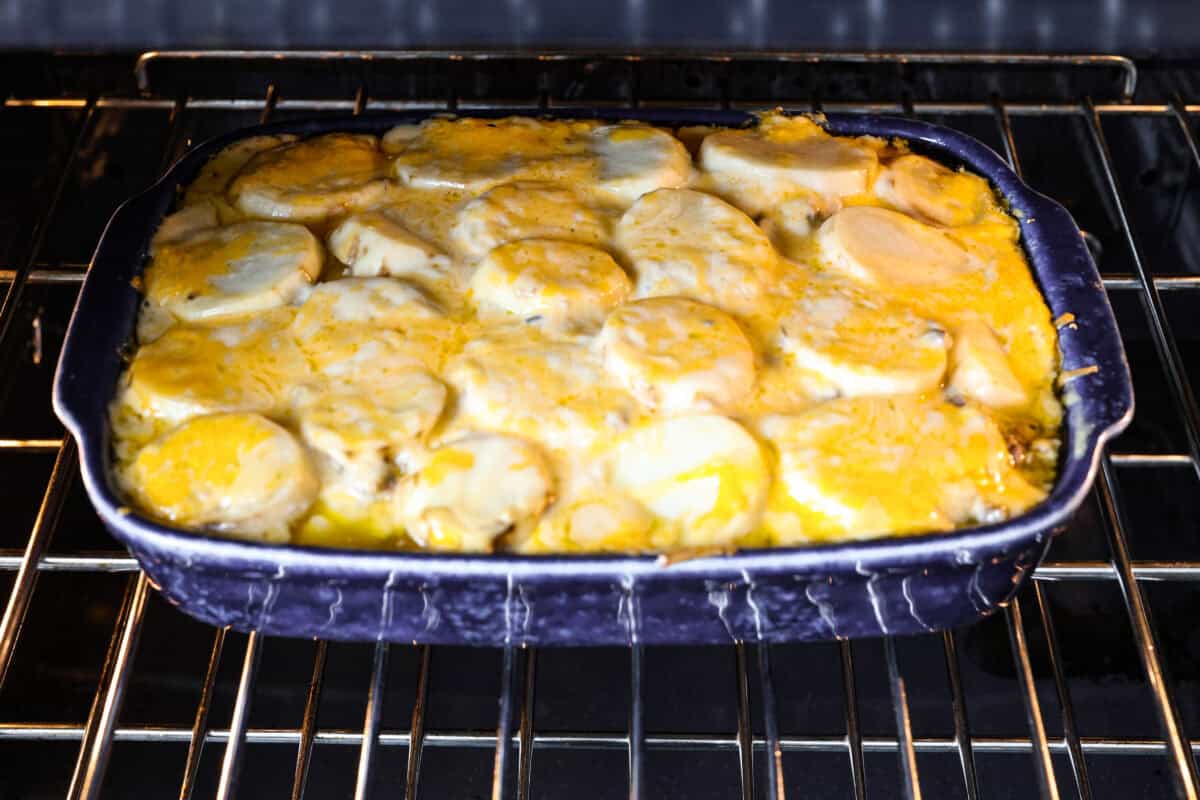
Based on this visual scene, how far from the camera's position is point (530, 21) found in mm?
1525

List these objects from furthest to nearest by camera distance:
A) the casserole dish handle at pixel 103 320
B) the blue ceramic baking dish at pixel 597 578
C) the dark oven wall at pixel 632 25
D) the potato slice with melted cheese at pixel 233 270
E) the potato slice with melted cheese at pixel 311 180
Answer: the dark oven wall at pixel 632 25, the potato slice with melted cheese at pixel 311 180, the potato slice with melted cheese at pixel 233 270, the casserole dish handle at pixel 103 320, the blue ceramic baking dish at pixel 597 578

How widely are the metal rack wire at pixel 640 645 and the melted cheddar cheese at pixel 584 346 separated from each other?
0.16m

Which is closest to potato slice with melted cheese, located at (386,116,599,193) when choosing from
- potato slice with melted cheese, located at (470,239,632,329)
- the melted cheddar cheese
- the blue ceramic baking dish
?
the melted cheddar cheese

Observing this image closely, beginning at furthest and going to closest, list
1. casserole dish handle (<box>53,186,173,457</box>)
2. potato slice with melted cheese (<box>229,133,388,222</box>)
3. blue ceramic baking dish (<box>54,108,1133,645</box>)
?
potato slice with melted cheese (<box>229,133,388,222</box>) < casserole dish handle (<box>53,186,173,457</box>) < blue ceramic baking dish (<box>54,108,1133,645</box>)

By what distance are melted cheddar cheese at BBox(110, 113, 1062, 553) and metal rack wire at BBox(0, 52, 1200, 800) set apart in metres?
0.16

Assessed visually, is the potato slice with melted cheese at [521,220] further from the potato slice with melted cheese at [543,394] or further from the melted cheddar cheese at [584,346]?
the potato slice with melted cheese at [543,394]

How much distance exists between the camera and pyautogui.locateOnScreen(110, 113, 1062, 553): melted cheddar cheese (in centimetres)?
97

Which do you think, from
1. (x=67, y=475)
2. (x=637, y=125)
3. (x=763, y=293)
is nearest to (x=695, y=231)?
(x=763, y=293)

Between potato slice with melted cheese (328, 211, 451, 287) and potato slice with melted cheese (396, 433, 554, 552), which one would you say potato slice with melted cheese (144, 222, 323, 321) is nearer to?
potato slice with melted cheese (328, 211, 451, 287)

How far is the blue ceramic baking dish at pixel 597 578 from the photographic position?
2.96 ft

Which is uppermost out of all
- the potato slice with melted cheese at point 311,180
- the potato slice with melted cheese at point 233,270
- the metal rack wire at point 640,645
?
the potato slice with melted cheese at point 311,180

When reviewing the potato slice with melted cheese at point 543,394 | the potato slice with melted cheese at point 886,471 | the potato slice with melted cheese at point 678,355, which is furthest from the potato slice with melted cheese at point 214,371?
the potato slice with melted cheese at point 886,471

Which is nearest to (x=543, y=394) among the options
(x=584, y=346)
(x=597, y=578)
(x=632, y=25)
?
(x=584, y=346)

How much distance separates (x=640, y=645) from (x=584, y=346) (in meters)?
0.27
